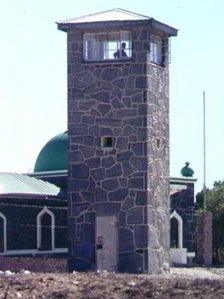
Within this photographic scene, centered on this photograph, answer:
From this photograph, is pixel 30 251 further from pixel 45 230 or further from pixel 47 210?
pixel 47 210

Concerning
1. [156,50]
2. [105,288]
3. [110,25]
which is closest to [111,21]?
[110,25]

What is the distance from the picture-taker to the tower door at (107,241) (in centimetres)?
3709

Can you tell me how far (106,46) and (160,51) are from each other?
7.57 feet

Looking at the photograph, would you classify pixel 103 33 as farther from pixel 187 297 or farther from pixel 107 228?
pixel 187 297

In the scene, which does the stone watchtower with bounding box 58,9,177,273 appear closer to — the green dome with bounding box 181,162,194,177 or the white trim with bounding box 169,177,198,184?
the white trim with bounding box 169,177,198,184

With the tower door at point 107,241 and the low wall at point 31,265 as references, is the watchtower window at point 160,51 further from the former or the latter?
the low wall at point 31,265

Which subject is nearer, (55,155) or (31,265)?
(31,265)

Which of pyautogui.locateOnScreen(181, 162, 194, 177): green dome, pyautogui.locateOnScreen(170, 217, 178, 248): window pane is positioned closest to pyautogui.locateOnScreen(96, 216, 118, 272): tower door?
pyautogui.locateOnScreen(170, 217, 178, 248): window pane

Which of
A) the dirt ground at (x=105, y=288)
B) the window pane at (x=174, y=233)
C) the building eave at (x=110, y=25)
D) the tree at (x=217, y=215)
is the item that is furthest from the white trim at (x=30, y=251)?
the dirt ground at (x=105, y=288)

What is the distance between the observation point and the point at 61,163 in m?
45.7

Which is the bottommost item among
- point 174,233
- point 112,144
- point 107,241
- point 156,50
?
point 174,233

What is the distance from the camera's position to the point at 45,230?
42.2m

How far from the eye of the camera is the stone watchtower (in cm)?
3709

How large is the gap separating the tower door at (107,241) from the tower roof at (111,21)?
6.44 metres
